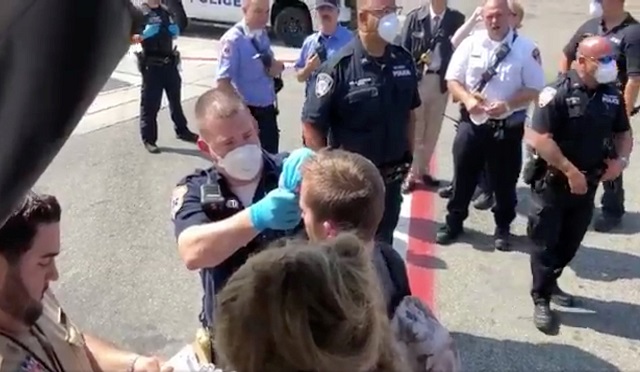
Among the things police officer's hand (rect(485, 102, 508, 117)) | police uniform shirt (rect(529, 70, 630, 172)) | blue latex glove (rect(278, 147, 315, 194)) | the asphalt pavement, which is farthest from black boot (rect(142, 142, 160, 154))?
blue latex glove (rect(278, 147, 315, 194))

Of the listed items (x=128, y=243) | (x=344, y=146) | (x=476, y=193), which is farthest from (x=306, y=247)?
(x=476, y=193)

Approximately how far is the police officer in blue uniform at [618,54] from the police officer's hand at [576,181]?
1.57 meters

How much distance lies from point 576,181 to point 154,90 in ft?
15.4

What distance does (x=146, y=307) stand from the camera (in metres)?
5.55

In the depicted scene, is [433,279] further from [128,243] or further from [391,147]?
[128,243]

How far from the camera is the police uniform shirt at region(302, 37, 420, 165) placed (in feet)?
16.0

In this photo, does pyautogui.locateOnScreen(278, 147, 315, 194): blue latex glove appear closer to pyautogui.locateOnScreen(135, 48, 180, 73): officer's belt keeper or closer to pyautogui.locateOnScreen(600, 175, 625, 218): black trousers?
pyautogui.locateOnScreen(600, 175, 625, 218): black trousers

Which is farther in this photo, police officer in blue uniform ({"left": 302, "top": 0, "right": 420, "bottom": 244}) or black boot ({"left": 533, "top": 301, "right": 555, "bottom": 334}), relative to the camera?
black boot ({"left": 533, "top": 301, "right": 555, "bottom": 334})

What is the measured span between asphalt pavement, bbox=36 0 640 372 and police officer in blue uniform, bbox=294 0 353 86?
1.34m

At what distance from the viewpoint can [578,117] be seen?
16.1ft

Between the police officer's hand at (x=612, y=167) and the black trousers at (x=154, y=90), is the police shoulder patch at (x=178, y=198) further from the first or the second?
the black trousers at (x=154, y=90)

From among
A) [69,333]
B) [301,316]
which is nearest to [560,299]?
[69,333]

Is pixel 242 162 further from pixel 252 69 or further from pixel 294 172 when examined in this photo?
pixel 252 69

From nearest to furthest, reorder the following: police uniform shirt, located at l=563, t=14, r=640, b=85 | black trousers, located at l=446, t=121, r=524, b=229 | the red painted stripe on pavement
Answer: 1. the red painted stripe on pavement
2. black trousers, located at l=446, t=121, r=524, b=229
3. police uniform shirt, located at l=563, t=14, r=640, b=85
